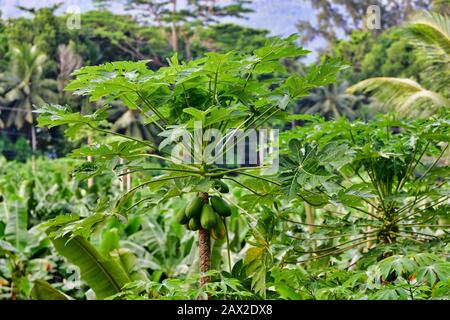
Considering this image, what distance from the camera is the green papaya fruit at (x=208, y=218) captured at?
1.00m

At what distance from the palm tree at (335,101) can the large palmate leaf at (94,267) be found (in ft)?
48.1

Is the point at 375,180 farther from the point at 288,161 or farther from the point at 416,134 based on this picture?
the point at 288,161

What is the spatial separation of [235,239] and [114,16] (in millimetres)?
13174

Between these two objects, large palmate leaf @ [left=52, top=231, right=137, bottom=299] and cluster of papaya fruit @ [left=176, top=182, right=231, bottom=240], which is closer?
cluster of papaya fruit @ [left=176, top=182, right=231, bottom=240]

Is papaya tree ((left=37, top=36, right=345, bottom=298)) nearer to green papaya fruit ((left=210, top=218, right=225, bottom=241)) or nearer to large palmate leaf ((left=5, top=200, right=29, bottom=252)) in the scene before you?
green papaya fruit ((left=210, top=218, right=225, bottom=241))

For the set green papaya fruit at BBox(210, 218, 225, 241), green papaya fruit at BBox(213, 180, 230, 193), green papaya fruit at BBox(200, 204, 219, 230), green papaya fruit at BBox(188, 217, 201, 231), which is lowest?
green papaya fruit at BBox(210, 218, 225, 241)

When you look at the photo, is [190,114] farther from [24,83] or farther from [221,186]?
[24,83]

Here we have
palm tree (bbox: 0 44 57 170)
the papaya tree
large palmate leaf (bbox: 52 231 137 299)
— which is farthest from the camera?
palm tree (bbox: 0 44 57 170)

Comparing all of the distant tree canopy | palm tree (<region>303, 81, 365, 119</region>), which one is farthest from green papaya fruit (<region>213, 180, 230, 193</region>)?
palm tree (<region>303, 81, 365, 119</region>)

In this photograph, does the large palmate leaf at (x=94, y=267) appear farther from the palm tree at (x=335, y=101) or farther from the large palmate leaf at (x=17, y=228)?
the palm tree at (x=335, y=101)

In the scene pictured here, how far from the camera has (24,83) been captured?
13664 millimetres

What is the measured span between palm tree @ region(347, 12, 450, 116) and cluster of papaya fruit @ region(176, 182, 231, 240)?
538 centimetres

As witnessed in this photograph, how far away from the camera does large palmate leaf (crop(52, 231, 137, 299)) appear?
82.7 inches

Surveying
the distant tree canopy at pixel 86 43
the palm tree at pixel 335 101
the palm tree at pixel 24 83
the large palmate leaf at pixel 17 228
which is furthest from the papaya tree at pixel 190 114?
the palm tree at pixel 335 101
